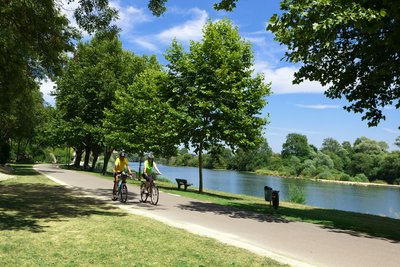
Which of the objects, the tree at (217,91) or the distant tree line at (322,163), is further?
the distant tree line at (322,163)

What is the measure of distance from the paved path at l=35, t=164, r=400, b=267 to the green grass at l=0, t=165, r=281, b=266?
2.49ft

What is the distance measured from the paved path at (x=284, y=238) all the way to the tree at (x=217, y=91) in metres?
8.77

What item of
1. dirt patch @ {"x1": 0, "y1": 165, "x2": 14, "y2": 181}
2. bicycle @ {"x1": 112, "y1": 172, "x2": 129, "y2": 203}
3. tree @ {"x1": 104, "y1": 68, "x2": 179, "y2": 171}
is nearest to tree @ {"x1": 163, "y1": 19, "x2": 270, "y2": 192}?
tree @ {"x1": 104, "y1": 68, "x2": 179, "y2": 171}

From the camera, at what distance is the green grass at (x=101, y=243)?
20.3 ft

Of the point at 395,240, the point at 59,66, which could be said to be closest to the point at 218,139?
the point at 59,66

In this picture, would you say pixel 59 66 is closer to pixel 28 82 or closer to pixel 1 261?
pixel 28 82

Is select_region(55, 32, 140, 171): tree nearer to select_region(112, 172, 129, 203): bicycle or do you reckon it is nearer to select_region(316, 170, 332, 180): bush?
select_region(112, 172, 129, 203): bicycle

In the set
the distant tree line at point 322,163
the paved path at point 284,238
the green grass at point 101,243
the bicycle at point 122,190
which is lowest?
the paved path at point 284,238

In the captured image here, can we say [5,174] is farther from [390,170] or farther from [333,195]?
[390,170]

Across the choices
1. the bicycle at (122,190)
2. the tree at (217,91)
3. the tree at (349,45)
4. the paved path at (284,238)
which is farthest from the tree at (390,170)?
the bicycle at (122,190)

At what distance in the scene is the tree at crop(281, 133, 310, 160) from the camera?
13188cm

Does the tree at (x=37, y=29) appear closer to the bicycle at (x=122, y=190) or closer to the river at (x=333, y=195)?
the bicycle at (x=122, y=190)

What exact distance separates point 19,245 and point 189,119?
14903 millimetres

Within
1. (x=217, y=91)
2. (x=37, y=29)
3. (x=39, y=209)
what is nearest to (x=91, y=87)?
(x=217, y=91)
